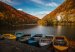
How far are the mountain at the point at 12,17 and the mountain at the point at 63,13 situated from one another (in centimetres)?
490

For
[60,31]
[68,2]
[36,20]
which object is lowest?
[60,31]

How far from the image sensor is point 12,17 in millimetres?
56375

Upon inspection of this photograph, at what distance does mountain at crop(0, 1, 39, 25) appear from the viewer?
5343cm

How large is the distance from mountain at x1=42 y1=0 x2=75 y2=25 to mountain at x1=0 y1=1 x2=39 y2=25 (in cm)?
490

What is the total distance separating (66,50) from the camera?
1880cm

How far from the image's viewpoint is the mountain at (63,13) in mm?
51469

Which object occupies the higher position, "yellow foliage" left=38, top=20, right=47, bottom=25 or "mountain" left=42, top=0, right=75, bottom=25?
"mountain" left=42, top=0, right=75, bottom=25

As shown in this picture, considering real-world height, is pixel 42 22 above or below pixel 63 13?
below

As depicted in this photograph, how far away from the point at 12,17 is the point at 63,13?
51.9 ft

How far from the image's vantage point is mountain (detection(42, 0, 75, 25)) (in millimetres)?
51469

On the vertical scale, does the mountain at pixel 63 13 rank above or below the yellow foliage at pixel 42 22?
above

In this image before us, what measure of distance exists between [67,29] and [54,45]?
40446 mm

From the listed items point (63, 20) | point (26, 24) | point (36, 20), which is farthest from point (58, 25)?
point (26, 24)

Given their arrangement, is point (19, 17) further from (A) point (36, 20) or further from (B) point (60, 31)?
(B) point (60, 31)
